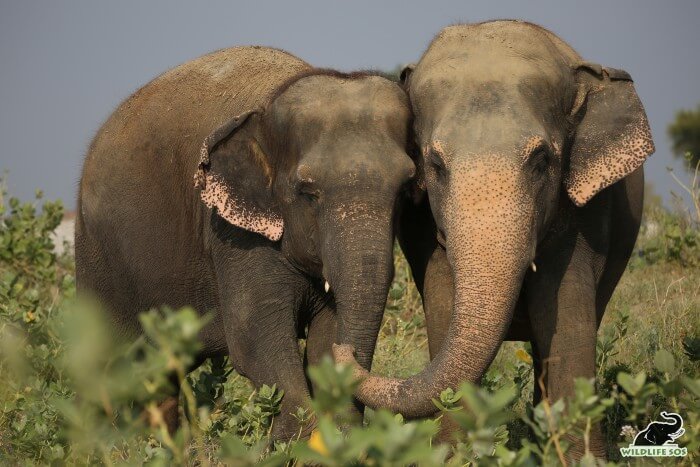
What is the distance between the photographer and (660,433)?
4.39m

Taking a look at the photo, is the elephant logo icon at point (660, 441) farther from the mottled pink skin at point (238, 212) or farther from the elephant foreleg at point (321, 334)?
the mottled pink skin at point (238, 212)

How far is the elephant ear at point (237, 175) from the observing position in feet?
19.2

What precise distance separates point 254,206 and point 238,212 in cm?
8

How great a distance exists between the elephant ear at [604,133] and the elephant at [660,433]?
3.69 ft

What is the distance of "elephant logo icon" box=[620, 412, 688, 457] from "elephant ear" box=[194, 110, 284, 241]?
2.16 meters

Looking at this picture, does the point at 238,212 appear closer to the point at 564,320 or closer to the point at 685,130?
the point at 564,320

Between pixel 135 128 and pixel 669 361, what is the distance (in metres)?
3.76

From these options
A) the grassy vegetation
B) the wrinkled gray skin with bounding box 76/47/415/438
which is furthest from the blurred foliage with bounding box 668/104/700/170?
the wrinkled gray skin with bounding box 76/47/415/438

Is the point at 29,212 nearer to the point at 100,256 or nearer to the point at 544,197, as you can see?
the point at 100,256

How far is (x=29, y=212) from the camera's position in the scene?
10.6 m

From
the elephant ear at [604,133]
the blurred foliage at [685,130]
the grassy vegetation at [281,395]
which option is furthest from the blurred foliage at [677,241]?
the blurred foliage at [685,130]

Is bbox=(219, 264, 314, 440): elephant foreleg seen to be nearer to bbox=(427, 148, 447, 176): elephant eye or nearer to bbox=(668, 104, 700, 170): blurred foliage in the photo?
bbox=(427, 148, 447, 176): elephant eye

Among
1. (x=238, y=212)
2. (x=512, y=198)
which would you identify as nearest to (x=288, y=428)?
(x=238, y=212)

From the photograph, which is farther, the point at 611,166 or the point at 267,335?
the point at 267,335
